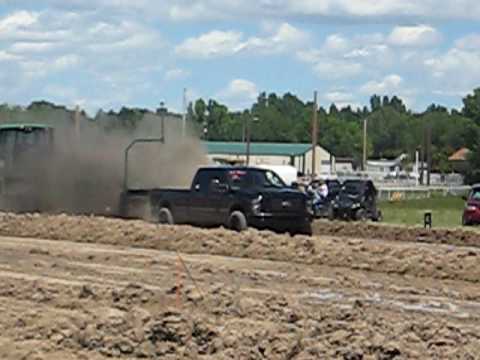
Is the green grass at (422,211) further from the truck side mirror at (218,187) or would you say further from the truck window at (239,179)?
the truck side mirror at (218,187)

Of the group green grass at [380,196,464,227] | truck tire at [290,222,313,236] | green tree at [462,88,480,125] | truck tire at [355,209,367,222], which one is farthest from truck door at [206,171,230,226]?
green tree at [462,88,480,125]

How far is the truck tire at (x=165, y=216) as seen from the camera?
33281 millimetres

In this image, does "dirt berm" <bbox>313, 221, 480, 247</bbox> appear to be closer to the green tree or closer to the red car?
the red car

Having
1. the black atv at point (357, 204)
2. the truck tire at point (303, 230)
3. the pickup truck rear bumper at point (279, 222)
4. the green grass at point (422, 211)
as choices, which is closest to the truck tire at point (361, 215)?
the black atv at point (357, 204)

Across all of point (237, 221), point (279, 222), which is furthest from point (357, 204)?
point (237, 221)

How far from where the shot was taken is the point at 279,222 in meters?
31.1

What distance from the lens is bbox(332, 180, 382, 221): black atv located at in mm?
45469

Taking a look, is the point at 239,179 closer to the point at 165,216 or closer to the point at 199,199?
the point at 199,199

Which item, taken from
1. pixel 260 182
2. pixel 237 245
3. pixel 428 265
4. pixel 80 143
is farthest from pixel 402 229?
pixel 80 143

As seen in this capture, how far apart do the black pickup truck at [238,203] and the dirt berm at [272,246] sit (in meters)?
1.95

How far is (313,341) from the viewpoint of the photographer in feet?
41.1

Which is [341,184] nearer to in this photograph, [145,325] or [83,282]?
[83,282]

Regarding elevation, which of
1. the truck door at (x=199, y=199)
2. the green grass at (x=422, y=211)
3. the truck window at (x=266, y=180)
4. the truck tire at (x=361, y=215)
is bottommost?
the green grass at (x=422, y=211)

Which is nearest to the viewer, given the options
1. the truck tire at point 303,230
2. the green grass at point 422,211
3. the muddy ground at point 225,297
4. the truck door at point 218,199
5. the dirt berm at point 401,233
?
the muddy ground at point 225,297
